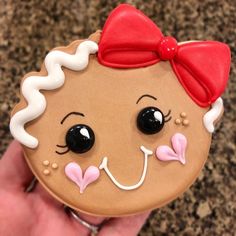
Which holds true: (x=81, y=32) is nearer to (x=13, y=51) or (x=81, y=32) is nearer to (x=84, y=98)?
(x=13, y=51)

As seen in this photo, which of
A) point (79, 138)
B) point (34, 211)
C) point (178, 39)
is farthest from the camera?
point (178, 39)

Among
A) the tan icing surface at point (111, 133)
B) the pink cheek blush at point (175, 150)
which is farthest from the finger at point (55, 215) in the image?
the pink cheek blush at point (175, 150)

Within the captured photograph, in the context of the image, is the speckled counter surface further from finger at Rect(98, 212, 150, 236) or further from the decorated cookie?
the decorated cookie

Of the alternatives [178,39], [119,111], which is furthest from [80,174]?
[178,39]

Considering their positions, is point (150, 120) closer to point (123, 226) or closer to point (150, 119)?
point (150, 119)

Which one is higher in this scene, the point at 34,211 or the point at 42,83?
the point at 42,83

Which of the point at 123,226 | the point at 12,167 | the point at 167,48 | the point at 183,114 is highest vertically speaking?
the point at 167,48

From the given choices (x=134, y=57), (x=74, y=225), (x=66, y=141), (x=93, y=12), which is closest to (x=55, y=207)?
(x=74, y=225)
